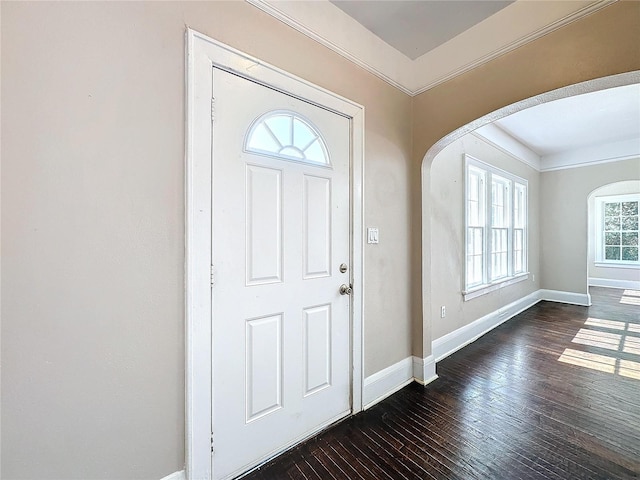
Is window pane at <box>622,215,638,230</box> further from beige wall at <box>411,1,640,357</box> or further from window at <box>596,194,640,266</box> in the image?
beige wall at <box>411,1,640,357</box>

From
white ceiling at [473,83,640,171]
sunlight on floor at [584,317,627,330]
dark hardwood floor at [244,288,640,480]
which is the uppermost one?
white ceiling at [473,83,640,171]

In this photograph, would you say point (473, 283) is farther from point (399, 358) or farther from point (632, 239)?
point (632, 239)

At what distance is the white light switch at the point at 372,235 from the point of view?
214 centimetres

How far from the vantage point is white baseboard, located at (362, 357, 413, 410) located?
2.15 metres

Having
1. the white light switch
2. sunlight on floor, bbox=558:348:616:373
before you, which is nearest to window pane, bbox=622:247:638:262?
sunlight on floor, bbox=558:348:616:373

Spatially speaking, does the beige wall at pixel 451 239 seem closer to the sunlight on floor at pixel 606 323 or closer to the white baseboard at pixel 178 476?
the sunlight on floor at pixel 606 323

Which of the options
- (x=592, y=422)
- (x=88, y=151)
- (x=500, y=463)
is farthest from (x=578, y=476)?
(x=88, y=151)

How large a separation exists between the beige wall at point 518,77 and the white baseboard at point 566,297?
462cm

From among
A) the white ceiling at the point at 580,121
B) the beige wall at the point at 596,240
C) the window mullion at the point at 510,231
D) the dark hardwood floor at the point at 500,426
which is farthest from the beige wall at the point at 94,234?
the beige wall at the point at 596,240

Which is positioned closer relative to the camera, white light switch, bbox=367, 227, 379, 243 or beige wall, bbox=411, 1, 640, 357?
beige wall, bbox=411, 1, 640, 357

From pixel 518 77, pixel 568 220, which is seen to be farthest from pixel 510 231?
pixel 518 77

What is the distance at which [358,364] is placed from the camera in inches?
80.9

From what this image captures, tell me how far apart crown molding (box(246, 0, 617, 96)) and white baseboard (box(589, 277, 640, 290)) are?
8.15 meters

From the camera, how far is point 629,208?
6723 mm
